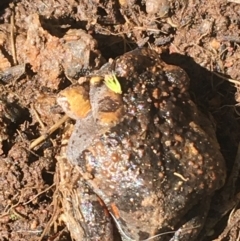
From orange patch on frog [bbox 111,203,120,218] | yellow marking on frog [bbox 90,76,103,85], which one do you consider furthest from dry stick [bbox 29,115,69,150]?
orange patch on frog [bbox 111,203,120,218]

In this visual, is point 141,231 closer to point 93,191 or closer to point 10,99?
point 93,191

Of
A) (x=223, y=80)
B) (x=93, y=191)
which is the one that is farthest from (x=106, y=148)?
(x=223, y=80)

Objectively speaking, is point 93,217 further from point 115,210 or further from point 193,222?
point 193,222

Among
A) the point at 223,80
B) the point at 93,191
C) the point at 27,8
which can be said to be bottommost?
the point at 93,191

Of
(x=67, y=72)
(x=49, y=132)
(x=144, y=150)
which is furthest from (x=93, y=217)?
(x=67, y=72)

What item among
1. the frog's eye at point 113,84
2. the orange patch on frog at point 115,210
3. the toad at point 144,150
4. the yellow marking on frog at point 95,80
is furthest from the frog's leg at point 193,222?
the yellow marking on frog at point 95,80

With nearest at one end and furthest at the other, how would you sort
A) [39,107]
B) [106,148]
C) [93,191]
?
1. [106,148]
2. [93,191]
3. [39,107]
